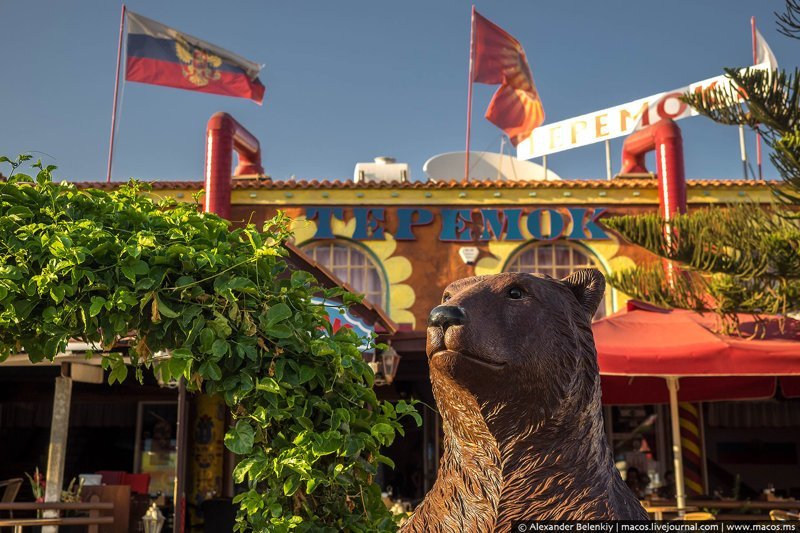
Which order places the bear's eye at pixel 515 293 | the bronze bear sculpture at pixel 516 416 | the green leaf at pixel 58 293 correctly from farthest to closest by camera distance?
the green leaf at pixel 58 293, the bear's eye at pixel 515 293, the bronze bear sculpture at pixel 516 416

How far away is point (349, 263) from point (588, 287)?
30.8ft

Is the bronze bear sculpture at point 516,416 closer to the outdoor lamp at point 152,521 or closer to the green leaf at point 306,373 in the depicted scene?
the green leaf at point 306,373

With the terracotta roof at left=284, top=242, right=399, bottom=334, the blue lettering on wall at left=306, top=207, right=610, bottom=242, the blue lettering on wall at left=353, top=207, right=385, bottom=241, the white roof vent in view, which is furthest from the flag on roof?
the terracotta roof at left=284, top=242, right=399, bottom=334

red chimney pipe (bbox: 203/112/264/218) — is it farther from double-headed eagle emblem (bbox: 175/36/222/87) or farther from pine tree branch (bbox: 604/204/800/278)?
pine tree branch (bbox: 604/204/800/278)

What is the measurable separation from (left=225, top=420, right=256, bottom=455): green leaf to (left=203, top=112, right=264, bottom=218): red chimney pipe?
8389 millimetres

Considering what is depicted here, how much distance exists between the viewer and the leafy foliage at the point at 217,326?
2.94 m

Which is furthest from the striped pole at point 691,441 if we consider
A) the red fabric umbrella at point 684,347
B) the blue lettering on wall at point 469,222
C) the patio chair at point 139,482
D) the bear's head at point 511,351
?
the bear's head at point 511,351

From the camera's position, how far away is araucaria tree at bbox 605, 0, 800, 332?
23.9 ft

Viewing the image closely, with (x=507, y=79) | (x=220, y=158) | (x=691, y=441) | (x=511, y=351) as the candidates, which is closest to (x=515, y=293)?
(x=511, y=351)

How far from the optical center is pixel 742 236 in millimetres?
7559

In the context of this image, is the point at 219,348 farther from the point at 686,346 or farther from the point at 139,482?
the point at 139,482

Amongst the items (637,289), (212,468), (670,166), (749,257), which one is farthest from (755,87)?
(212,468)

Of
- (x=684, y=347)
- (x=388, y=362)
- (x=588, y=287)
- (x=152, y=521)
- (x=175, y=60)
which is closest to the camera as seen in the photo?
(x=588, y=287)

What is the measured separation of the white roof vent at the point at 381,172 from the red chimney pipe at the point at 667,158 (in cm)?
370
